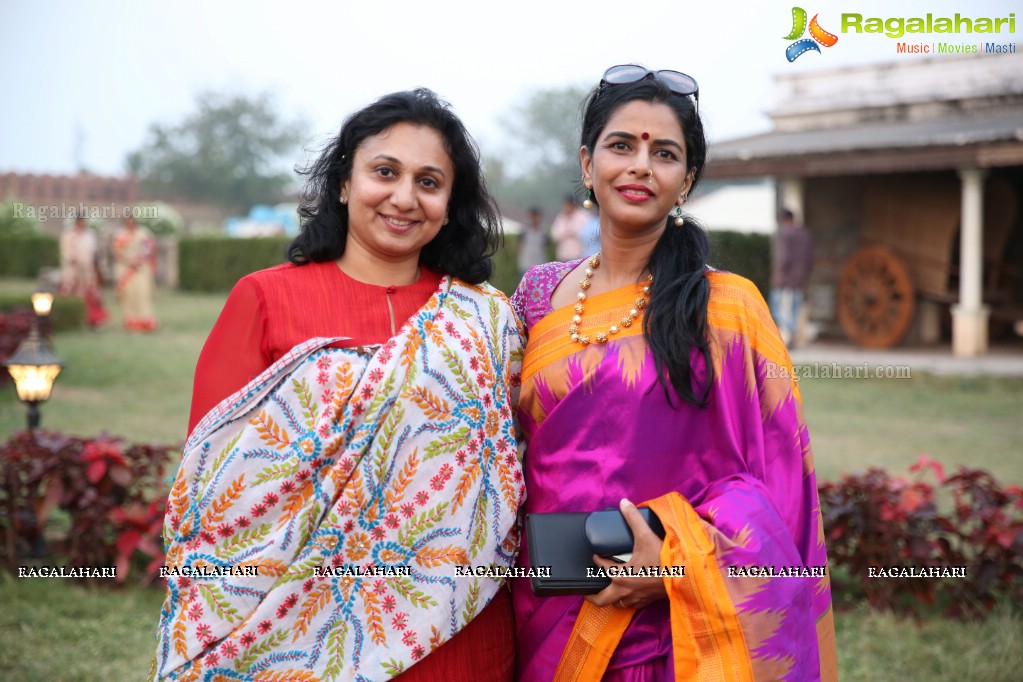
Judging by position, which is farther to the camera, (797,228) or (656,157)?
(797,228)

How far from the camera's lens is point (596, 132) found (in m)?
2.27

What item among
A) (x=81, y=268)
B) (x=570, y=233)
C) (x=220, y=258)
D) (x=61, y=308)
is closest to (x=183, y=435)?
(x=570, y=233)

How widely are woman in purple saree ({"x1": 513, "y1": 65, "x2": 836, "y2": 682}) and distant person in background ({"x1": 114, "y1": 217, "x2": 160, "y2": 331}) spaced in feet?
42.3

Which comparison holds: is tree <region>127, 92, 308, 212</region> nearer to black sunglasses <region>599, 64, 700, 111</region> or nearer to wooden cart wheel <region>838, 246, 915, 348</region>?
wooden cart wheel <region>838, 246, 915, 348</region>

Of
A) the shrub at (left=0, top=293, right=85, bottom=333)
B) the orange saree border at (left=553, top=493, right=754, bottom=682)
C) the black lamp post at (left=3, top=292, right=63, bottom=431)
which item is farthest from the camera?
the shrub at (left=0, top=293, right=85, bottom=333)

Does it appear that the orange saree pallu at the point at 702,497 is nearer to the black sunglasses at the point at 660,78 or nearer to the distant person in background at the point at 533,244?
the black sunglasses at the point at 660,78

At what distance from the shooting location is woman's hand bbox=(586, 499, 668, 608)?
2.00m

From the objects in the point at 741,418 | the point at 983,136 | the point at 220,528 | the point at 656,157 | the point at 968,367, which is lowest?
the point at 968,367

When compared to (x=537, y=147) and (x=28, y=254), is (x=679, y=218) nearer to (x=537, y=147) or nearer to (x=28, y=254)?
(x=28, y=254)

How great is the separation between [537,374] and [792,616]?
0.77m

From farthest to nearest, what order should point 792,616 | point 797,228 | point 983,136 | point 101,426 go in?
point 797,228 → point 983,136 → point 101,426 → point 792,616

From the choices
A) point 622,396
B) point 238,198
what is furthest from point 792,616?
point 238,198

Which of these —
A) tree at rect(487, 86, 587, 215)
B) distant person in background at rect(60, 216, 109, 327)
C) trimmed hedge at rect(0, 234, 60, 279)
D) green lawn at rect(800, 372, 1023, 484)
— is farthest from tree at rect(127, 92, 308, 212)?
green lawn at rect(800, 372, 1023, 484)

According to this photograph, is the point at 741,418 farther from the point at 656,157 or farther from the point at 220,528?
the point at 220,528
